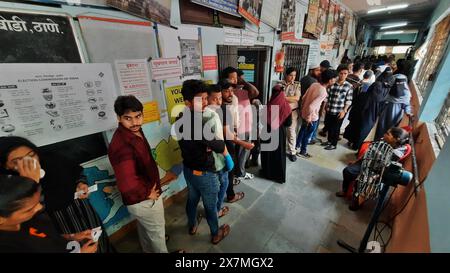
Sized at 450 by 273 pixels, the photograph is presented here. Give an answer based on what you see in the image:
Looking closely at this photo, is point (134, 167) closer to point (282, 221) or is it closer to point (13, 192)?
point (13, 192)

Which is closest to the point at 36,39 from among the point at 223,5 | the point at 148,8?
the point at 148,8

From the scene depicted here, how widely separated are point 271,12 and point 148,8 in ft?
7.45

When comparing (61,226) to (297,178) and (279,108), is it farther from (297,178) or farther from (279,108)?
(297,178)

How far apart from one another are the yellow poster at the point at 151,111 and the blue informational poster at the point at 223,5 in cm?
→ 118

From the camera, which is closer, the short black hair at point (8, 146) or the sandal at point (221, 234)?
the short black hair at point (8, 146)

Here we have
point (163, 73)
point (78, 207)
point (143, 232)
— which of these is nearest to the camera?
point (78, 207)

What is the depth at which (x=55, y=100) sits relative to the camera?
128cm

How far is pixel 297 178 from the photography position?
290 cm

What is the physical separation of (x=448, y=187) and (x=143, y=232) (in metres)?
2.08

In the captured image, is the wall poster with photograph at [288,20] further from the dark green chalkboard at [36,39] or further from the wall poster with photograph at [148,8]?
the dark green chalkboard at [36,39]

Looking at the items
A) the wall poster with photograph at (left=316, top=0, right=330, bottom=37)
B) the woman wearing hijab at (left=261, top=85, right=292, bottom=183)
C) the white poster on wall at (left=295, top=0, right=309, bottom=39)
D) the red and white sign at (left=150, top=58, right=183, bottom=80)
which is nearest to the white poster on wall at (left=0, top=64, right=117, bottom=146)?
the red and white sign at (left=150, top=58, right=183, bottom=80)

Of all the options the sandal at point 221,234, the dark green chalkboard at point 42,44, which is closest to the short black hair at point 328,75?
the sandal at point 221,234

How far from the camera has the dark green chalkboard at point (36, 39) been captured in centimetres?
107

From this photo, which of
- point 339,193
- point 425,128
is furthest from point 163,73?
point 425,128
